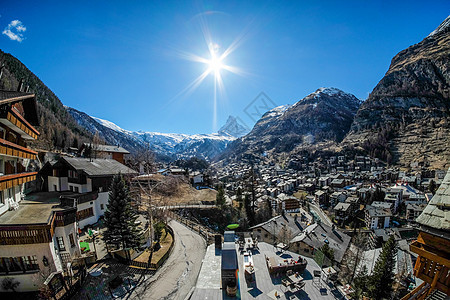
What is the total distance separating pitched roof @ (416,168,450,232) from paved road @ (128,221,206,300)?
43.7ft

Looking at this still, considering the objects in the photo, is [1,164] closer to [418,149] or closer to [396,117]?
[418,149]

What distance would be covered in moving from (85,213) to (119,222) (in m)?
7.71

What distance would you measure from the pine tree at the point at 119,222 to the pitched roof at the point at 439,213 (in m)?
18.1

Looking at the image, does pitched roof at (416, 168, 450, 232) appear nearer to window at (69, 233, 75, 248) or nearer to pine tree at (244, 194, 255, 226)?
window at (69, 233, 75, 248)

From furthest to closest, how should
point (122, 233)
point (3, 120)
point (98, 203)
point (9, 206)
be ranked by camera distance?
point (98, 203)
point (122, 233)
point (9, 206)
point (3, 120)

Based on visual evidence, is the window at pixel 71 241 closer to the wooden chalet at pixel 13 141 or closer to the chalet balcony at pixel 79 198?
the chalet balcony at pixel 79 198

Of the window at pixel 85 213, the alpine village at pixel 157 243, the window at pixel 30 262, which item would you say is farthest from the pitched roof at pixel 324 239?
the window at pixel 30 262

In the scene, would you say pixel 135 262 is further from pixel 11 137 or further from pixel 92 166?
pixel 92 166

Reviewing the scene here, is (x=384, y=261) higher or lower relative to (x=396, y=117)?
lower

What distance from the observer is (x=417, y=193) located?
66.8 metres

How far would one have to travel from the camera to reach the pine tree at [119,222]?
51.9ft

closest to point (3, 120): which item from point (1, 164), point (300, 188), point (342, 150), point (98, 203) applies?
point (1, 164)

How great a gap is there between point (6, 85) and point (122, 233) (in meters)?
77.0

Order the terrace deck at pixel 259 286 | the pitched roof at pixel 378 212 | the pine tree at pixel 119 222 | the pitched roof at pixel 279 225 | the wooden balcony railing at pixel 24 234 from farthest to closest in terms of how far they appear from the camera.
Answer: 1. the pitched roof at pixel 378 212
2. the pitched roof at pixel 279 225
3. the pine tree at pixel 119 222
4. the terrace deck at pixel 259 286
5. the wooden balcony railing at pixel 24 234
